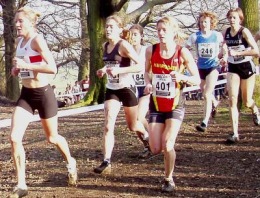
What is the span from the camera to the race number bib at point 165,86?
6328mm

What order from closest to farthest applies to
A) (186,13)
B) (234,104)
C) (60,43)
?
(234,104) < (60,43) < (186,13)

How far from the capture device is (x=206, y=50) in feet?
32.2

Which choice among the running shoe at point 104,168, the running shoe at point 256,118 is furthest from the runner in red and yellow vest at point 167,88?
the running shoe at point 256,118

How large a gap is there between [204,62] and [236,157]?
236 centimetres

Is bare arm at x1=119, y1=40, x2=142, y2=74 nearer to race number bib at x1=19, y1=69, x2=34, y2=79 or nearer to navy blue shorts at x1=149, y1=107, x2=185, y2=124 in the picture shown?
navy blue shorts at x1=149, y1=107, x2=185, y2=124

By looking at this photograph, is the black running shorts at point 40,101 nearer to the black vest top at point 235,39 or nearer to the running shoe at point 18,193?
the running shoe at point 18,193

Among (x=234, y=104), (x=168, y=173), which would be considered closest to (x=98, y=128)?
(x=234, y=104)

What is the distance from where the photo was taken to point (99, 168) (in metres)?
7.09

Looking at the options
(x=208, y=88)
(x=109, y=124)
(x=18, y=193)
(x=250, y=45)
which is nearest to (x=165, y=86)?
(x=109, y=124)

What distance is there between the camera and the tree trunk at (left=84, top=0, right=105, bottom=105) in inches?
711

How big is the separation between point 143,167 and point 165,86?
162cm

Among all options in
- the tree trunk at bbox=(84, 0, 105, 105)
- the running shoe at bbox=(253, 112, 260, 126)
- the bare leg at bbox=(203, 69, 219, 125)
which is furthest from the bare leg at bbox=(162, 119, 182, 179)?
the tree trunk at bbox=(84, 0, 105, 105)

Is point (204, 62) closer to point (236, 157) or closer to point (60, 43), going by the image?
point (236, 157)

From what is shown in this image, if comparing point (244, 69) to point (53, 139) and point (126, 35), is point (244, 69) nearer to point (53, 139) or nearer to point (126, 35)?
point (126, 35)
